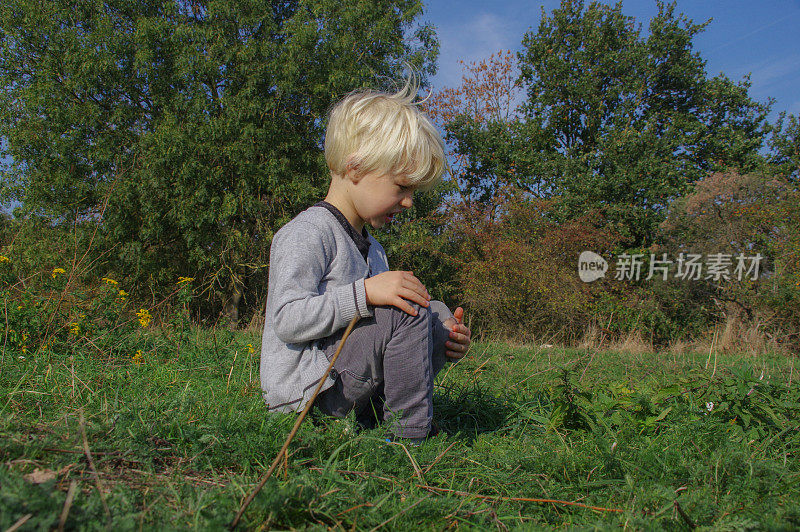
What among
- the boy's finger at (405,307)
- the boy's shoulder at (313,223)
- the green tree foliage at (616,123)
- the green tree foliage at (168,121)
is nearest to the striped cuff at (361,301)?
the boy's finger at (405,307)

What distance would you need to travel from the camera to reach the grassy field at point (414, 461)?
3.67 ft

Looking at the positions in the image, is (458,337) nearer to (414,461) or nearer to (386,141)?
(414,461)

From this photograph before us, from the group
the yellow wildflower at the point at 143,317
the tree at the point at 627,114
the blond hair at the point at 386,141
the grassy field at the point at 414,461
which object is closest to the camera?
the grassy field at the point at 414,461

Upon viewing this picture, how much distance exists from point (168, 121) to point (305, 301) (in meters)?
12.3

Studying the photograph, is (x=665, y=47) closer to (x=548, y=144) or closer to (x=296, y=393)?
(x=548, y=144)

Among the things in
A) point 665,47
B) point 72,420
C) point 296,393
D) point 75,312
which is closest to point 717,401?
point 296,393

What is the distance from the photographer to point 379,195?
2.11 m

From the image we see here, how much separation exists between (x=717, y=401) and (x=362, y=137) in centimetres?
192

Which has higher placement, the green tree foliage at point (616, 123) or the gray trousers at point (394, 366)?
the green tree foliage at point (616, 123)

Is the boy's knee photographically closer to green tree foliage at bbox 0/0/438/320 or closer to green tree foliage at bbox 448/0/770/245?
green tree foliage at bbox 0/0/438/320

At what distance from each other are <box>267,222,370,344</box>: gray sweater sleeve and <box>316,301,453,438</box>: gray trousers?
0.27ft

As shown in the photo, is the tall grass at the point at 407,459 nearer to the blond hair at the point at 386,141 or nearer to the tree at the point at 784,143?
the blond hair at the point at 386,141

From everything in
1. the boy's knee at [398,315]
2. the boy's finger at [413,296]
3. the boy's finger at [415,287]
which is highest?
the boy's finger at [415,287]

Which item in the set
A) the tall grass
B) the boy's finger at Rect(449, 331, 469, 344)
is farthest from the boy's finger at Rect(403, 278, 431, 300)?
the tall grass
